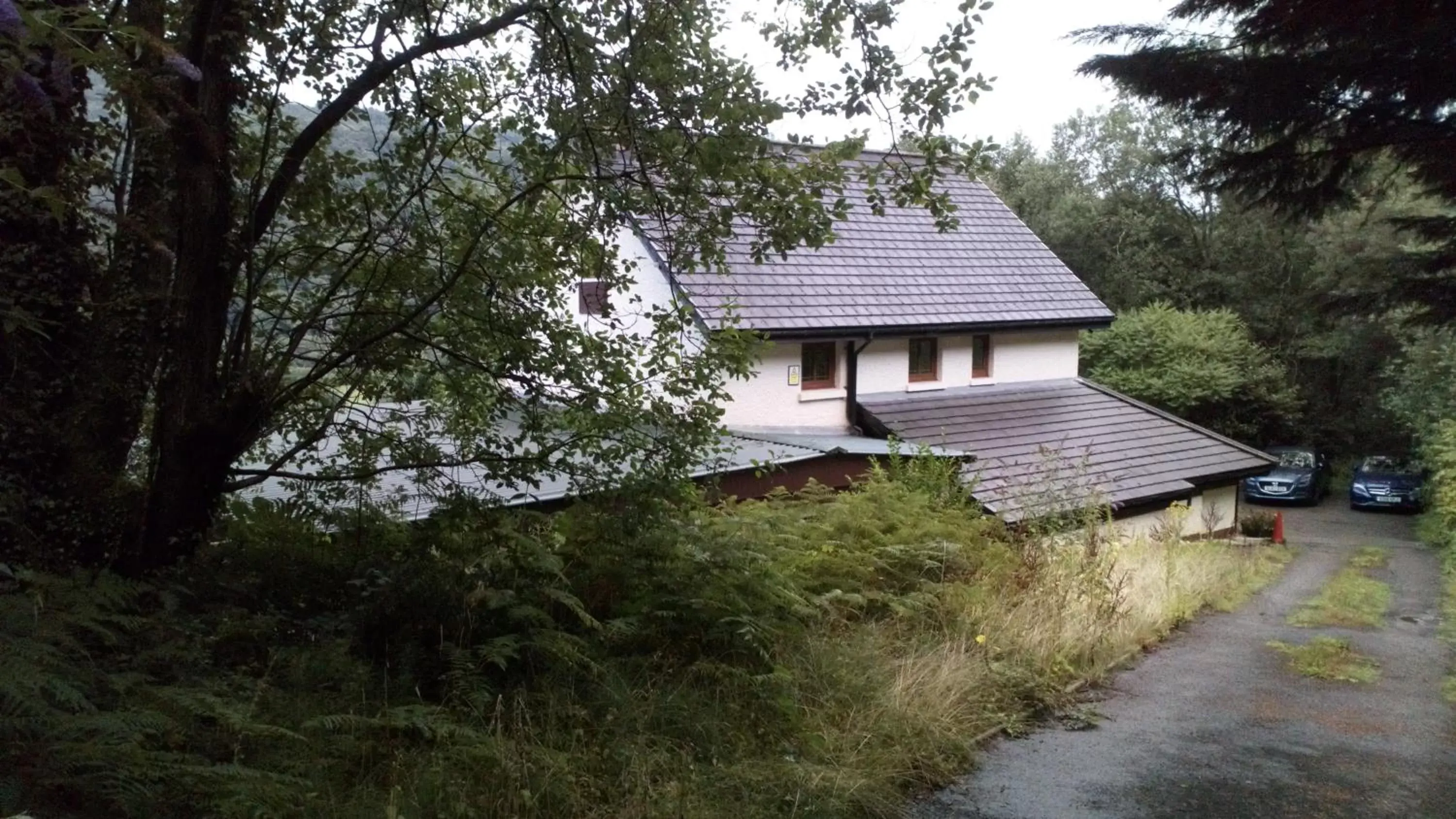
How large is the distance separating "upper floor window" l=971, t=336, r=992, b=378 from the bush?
33.1 ft

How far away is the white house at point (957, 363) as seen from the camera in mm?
19312

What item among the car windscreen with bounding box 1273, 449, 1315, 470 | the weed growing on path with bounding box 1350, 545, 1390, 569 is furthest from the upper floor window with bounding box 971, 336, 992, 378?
the car windscreen with bounding box 1273, 449, 1315, 470

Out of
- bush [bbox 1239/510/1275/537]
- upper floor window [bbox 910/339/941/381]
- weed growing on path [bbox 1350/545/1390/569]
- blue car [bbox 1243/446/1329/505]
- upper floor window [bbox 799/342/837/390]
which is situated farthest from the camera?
blue car [bbox 1243/446/1329/505]

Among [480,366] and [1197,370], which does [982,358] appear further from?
[1197,370]

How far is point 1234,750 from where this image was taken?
7156mm

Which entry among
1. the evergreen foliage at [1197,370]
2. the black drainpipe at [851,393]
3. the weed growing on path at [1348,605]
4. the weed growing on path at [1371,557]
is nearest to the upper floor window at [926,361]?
the black drainpipe at [851,393]

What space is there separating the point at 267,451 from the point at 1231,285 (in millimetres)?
45458

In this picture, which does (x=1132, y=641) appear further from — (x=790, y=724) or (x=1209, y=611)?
(x=790, y=724)

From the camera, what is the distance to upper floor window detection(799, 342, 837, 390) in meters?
20.4

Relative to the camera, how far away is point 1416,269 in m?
6.60

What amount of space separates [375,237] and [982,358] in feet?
61.4

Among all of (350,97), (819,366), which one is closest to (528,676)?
(350,97)

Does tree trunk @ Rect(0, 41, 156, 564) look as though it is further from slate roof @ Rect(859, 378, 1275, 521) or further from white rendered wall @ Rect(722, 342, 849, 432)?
white rendered wall @ Rect(722, 342, 849, 432)

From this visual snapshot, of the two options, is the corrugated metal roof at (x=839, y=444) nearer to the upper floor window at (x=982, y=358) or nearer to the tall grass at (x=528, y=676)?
the upper floor window at (x=982, y=358)
